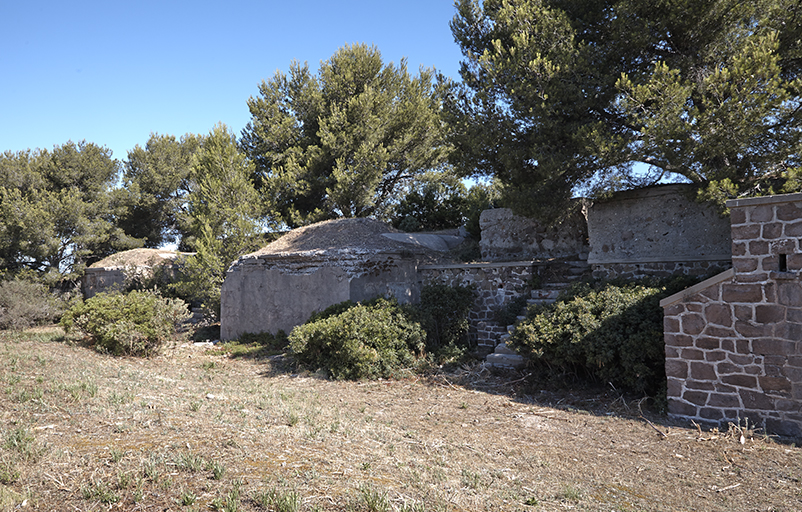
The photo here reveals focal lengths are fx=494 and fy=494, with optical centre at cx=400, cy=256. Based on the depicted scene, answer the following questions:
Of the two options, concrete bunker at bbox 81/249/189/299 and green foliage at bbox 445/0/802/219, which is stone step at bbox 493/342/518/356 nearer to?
green foliage at bbox 445/0/802/219

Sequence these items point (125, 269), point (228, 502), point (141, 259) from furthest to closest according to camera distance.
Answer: point (141, 259), point (125, 269), point (228, 502)

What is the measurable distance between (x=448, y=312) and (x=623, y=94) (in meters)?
5.15

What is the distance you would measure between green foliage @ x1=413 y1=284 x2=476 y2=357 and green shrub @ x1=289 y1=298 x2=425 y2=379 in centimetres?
92

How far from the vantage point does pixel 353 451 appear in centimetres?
457

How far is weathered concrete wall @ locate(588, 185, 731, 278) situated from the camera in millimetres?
8422

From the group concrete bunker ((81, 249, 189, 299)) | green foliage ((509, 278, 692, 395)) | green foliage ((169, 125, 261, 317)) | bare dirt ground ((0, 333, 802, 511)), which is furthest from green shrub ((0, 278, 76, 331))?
green foliage ((509, 278, 692, 395))

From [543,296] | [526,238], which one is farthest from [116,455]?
[526,238]

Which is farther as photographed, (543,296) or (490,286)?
(490,286)

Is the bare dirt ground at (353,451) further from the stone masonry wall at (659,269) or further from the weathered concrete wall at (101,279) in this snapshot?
the weathered concrete wall at (101,279)

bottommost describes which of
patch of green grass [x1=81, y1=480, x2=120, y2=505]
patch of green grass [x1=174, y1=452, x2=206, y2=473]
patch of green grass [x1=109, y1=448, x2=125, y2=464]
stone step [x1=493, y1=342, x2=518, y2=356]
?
patch of green grass [x1=81, y1=480, x2=120, y2=505]

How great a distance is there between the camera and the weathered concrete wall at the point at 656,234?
842 centimetres

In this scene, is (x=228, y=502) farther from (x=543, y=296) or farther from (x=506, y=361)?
(x=543, y=296)

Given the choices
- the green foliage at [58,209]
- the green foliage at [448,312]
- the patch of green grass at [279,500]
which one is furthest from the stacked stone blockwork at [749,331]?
the green foliage at [58,209]

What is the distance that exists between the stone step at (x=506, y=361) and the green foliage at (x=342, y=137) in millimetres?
11570
